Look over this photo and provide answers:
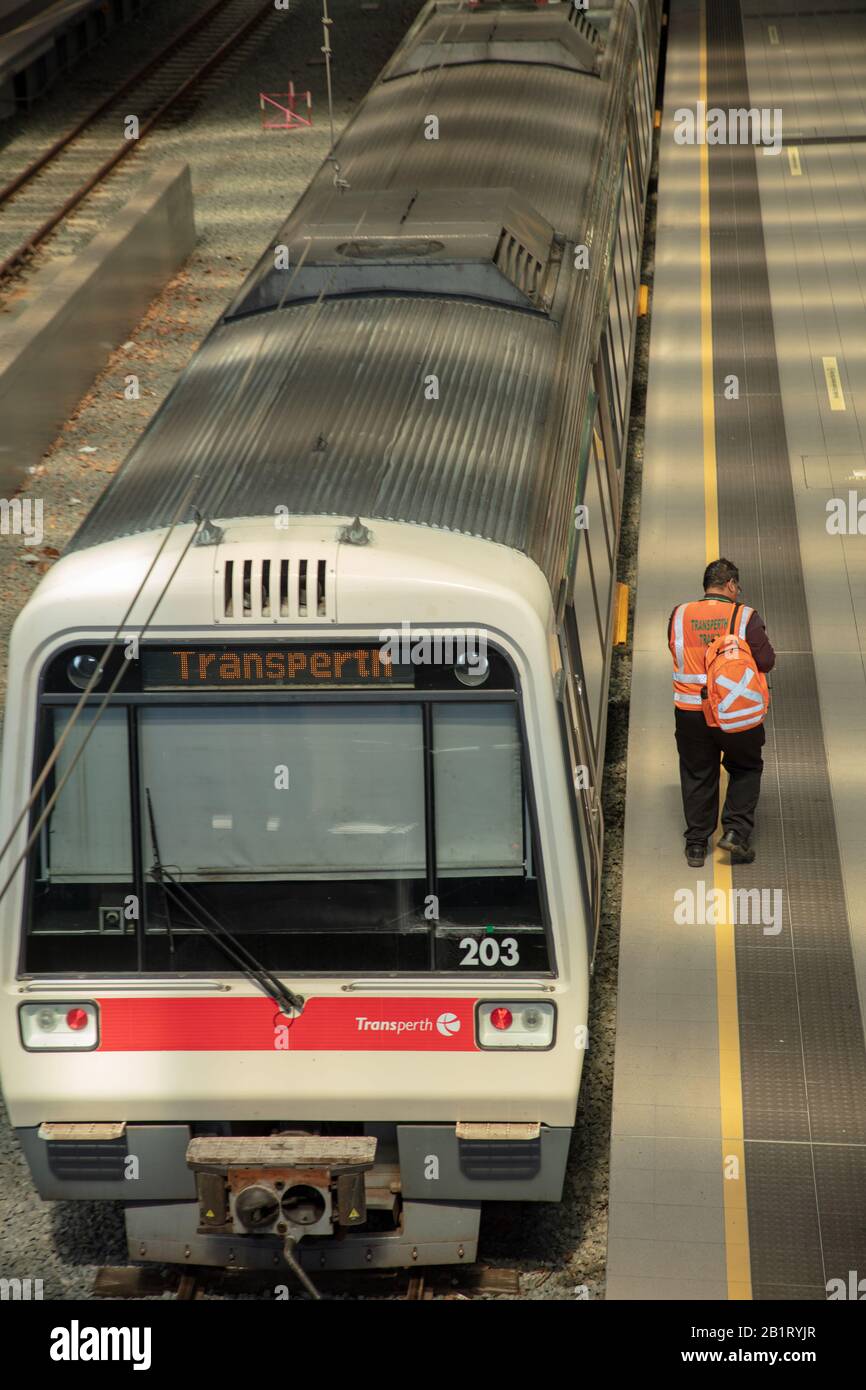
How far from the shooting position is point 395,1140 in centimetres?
653

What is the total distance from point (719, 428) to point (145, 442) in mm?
8751

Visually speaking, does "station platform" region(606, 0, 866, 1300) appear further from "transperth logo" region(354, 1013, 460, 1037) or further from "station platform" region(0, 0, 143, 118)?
"station platform" region(0, 0, 143, 118)

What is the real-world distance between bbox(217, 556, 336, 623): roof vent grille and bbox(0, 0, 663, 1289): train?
0.01 meters

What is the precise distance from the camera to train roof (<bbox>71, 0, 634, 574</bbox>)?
21.4 ft

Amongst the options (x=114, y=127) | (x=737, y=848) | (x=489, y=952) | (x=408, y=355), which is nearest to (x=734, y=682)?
(x=737, y=848)

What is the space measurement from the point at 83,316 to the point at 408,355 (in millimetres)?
9955

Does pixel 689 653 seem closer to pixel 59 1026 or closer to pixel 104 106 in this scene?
pixel 59 1026

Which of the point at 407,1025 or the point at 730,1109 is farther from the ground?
the point at 407,1025

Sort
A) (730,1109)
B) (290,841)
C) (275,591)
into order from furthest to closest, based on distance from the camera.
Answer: (730,1109)
(290,841)
(275,591)

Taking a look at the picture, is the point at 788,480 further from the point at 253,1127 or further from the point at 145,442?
the point at 253,1127

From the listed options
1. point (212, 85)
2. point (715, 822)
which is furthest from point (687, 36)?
point (715, 822)

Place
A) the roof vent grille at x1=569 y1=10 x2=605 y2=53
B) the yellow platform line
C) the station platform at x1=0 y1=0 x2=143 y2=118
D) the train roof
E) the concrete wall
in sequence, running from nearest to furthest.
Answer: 1. the train roof
2. the yellow platform line
3. the roof vent grille at x1=569 y1=10 x2=605 y2=53
4. the concrete wall
5. the station platform at x1=0 y1=0 x2=143 y2=118

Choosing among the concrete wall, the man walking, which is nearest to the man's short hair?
the man walking

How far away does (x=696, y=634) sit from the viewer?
8828 millimetres
